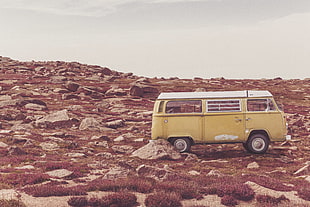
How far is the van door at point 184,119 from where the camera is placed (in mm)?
20812

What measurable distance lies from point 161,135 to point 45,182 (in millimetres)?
9450

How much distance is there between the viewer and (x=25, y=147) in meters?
21.8

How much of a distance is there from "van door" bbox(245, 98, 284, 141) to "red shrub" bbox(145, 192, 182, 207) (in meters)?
11.6

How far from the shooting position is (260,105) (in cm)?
2086

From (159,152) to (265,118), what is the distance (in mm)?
6732

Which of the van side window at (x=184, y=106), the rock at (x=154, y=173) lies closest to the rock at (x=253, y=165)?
the van side window at (x=184, y=106)

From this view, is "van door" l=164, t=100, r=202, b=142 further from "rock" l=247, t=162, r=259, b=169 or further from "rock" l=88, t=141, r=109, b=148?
"rock" l=88, t=141, r=109, b=148

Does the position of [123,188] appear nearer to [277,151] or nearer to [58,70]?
[277,151]

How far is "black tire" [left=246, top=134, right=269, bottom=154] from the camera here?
21.0m

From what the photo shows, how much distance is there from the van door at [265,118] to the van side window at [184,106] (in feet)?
10.0

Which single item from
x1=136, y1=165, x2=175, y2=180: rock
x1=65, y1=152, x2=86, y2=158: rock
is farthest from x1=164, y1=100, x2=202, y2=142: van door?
x1=136, y1=165, x2=175, y2=180: rock

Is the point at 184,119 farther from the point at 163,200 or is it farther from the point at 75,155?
the point at 163,200

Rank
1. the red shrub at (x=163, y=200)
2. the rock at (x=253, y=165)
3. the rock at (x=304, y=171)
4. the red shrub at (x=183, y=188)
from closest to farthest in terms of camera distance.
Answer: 1. the red shrub at (x=163, y=200)
2. the red shrub at (x=183, y=188)
3. the rock at (x=304, y=171)
4. the rock at (x=253, y=165)

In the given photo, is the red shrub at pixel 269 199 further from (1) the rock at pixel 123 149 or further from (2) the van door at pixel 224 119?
(1) the rock at pixel 123 149
